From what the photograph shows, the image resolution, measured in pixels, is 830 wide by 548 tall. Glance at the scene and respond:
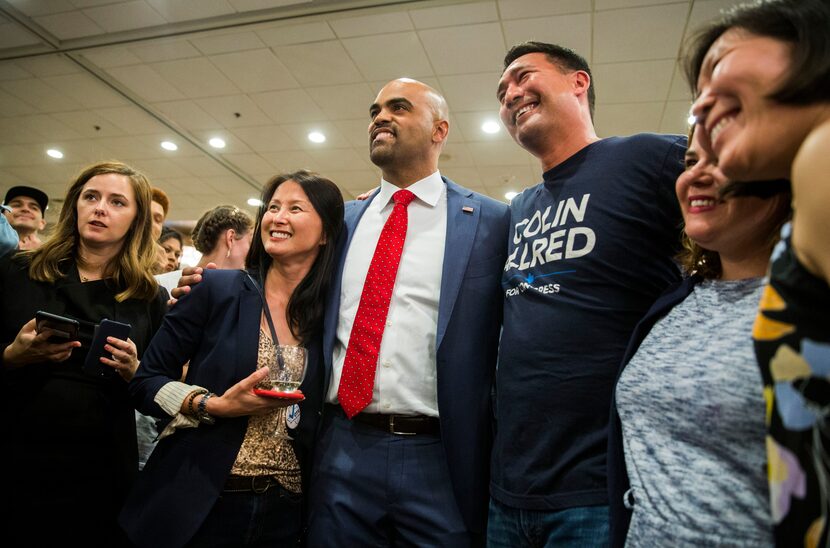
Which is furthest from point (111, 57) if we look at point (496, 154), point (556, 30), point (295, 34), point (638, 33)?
point (638, 33)

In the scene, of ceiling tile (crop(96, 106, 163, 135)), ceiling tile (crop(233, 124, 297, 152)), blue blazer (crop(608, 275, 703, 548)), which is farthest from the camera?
ceiling tile (crop(233, 124, 297, 152))

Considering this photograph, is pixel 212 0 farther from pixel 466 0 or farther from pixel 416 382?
pixel 416 382

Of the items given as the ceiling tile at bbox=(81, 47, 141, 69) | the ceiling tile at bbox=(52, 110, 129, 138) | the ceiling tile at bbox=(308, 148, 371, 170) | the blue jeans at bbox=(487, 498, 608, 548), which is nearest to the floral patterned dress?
the blue jeans at bbox=(487, 498, 608, 548)

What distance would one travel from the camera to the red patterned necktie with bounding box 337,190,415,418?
1.58 meters

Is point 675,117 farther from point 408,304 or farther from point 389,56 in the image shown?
point 408,304

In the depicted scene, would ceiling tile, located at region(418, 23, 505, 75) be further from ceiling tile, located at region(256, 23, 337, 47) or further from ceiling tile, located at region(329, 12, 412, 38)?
ceiling tile, located at region(256, 23, 337, 47)

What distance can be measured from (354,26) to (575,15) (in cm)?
183

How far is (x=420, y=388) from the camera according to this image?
161 cm

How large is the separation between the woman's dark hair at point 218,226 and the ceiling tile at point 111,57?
3.16 metres

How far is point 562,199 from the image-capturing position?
59.6 inches

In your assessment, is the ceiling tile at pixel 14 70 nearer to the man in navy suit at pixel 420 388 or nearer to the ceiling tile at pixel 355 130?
the ceiling tile at pixel 355 130

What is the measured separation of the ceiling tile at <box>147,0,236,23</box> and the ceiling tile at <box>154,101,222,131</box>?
5.42 ft

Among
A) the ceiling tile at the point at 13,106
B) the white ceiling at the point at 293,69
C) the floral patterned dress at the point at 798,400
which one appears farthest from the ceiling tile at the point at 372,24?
the ceiling tile at the point at 13,106

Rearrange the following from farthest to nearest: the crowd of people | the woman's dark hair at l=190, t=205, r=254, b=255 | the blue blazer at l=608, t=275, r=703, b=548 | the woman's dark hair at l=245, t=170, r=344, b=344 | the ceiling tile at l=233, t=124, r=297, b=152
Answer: the ceiling tile at l=233, t=124, r=297, b=152 < the woman's dark hair at l=190, t=205, r=254, b=255 < the woman's dark hair at l=245, t=170, r=344, b=344 < the blue blazer at l=608, t=275, r=703, b=548 < the crowd of people
